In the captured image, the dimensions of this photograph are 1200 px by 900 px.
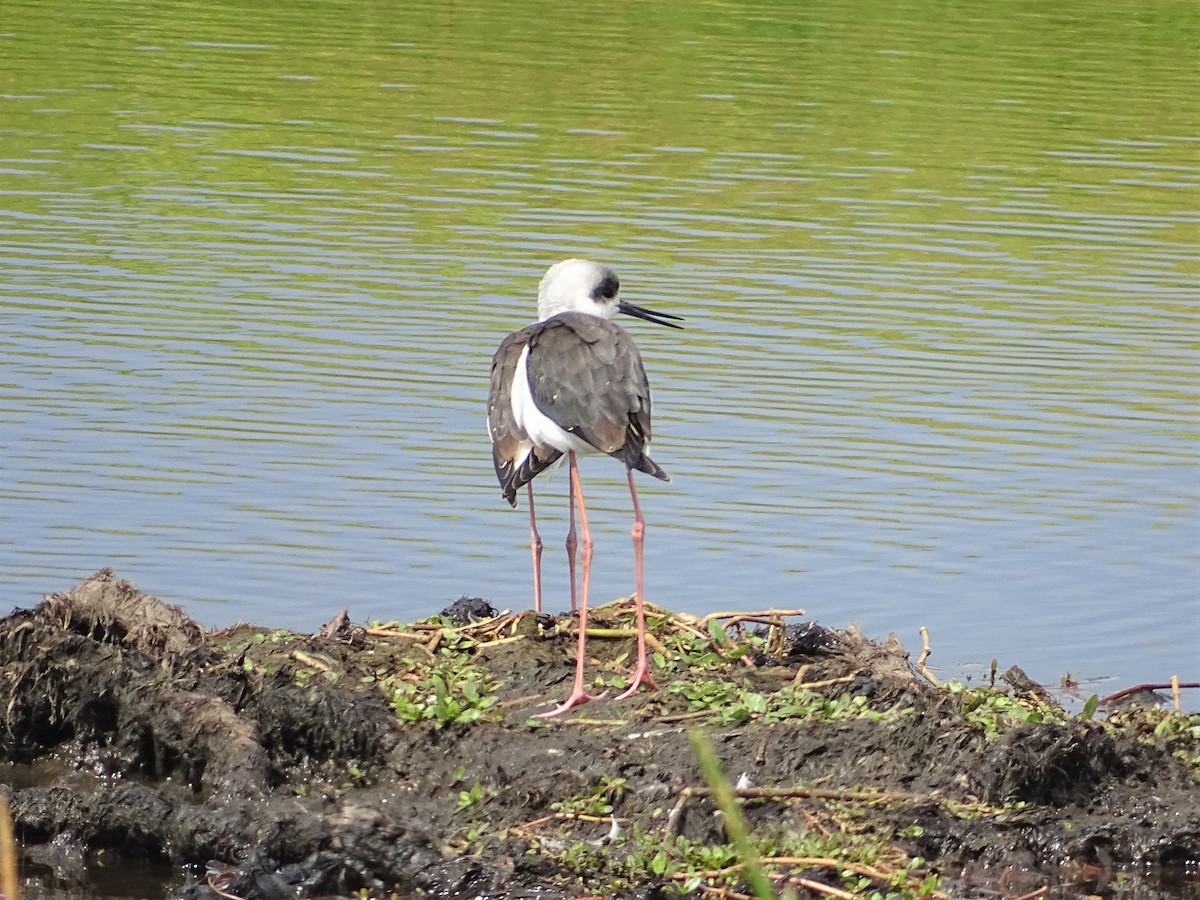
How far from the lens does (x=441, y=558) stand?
1059cm

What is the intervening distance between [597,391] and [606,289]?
1314 millimetres

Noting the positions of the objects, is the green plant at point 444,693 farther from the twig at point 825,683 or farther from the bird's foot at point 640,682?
the twig at point 825,683

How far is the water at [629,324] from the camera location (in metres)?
10.6

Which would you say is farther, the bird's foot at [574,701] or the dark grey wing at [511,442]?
the dark grey wing at [511,442]

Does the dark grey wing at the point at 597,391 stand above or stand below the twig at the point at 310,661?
above

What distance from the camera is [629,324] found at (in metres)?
15.0

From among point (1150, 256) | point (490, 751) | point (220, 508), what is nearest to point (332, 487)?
point (220, 508)

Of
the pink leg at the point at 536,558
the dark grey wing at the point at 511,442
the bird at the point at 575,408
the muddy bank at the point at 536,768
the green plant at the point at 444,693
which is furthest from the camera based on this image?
the pink leg at the point at 536,558

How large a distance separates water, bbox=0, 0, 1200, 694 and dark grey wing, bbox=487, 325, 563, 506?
2186mm

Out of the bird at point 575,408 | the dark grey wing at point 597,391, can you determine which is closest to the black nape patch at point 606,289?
the bird at point 575,408

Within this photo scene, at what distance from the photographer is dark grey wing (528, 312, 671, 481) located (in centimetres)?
732

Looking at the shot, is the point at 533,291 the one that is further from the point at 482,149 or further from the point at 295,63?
the point at 295,63

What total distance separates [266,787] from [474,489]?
16.5 ft

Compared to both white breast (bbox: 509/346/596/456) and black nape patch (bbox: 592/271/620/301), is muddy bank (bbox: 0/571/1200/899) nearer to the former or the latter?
white breast (bbox: 509/346/596/456)
